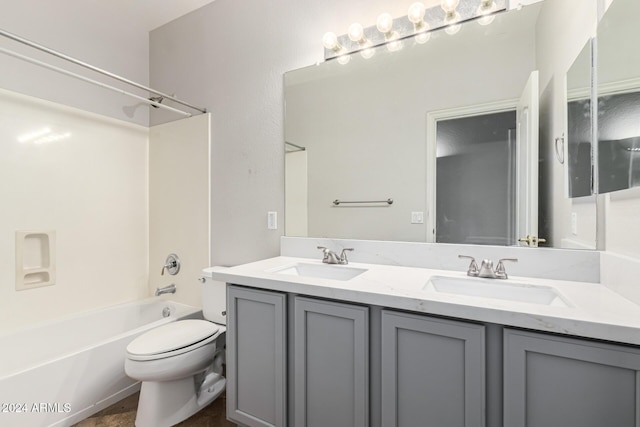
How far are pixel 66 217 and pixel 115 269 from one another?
1.70 ft

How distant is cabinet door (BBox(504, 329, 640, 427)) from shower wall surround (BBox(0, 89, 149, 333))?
255cm

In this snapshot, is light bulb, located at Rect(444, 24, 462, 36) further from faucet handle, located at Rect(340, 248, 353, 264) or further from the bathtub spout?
the bathtub spout

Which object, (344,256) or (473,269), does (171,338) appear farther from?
(473,269)

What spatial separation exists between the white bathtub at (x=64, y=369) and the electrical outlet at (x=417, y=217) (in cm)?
163

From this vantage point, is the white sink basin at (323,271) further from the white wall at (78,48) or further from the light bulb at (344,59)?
the white wall at (78,48)

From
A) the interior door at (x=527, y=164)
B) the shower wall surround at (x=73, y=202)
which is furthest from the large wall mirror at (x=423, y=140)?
the shower wall surround at (x=73, y=202)

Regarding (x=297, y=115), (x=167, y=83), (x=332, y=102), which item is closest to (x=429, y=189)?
(x=332, y=102)

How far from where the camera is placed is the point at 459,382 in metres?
0.89

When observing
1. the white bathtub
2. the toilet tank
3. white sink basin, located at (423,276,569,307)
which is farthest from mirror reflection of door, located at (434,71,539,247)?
the white bathtub

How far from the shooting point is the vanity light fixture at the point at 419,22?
4.70 ft

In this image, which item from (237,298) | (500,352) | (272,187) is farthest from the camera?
(272,187)

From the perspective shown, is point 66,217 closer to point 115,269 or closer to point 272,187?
point 115,269

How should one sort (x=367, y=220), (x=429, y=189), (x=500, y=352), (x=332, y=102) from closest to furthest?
(x=500, y=352), (x=429, y=189), (x=367, y=220), (x=332, y=102)

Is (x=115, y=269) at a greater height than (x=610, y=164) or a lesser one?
lesser
